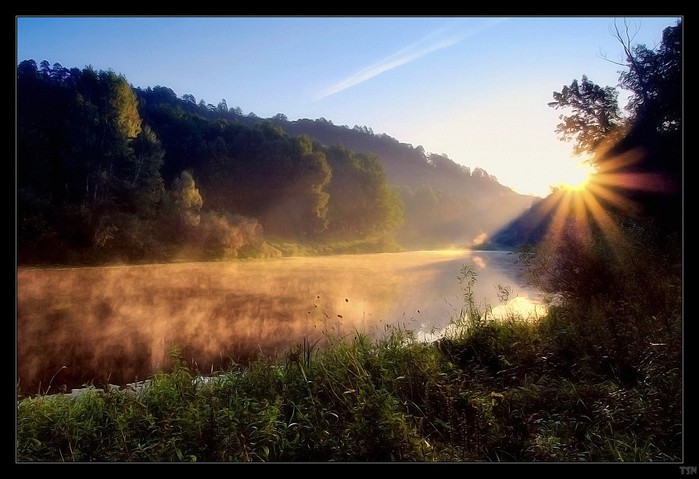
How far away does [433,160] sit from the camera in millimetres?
3902

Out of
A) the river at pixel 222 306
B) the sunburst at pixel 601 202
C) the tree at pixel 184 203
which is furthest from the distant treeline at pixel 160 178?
the sunburst at pixel 601 202

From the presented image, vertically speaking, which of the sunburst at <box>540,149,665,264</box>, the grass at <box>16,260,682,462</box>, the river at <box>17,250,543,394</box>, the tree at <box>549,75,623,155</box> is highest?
the tree at <box>549,75,623,155</box>

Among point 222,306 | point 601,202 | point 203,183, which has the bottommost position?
point 222,306

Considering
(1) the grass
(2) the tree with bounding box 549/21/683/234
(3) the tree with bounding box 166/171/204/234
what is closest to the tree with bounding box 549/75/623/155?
(2) the tree with bounding box 549/21/683/234

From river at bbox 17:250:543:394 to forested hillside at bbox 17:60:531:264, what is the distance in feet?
0.60

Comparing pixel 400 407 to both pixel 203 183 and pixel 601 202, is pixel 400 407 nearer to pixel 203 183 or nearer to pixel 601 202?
pixel 203 183

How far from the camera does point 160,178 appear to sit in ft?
12.5

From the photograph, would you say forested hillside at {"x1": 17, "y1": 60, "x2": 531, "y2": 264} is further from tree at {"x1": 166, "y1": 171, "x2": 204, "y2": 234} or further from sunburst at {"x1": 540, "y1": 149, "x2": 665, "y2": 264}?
sunburst at {"x1": 540, "y1": 149, "x2": 665, "y2": 264}

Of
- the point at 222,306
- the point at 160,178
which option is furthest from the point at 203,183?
the point at 222,306

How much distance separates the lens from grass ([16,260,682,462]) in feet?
9.56

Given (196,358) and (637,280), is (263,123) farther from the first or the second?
(637,280)

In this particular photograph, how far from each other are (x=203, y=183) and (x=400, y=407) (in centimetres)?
242
